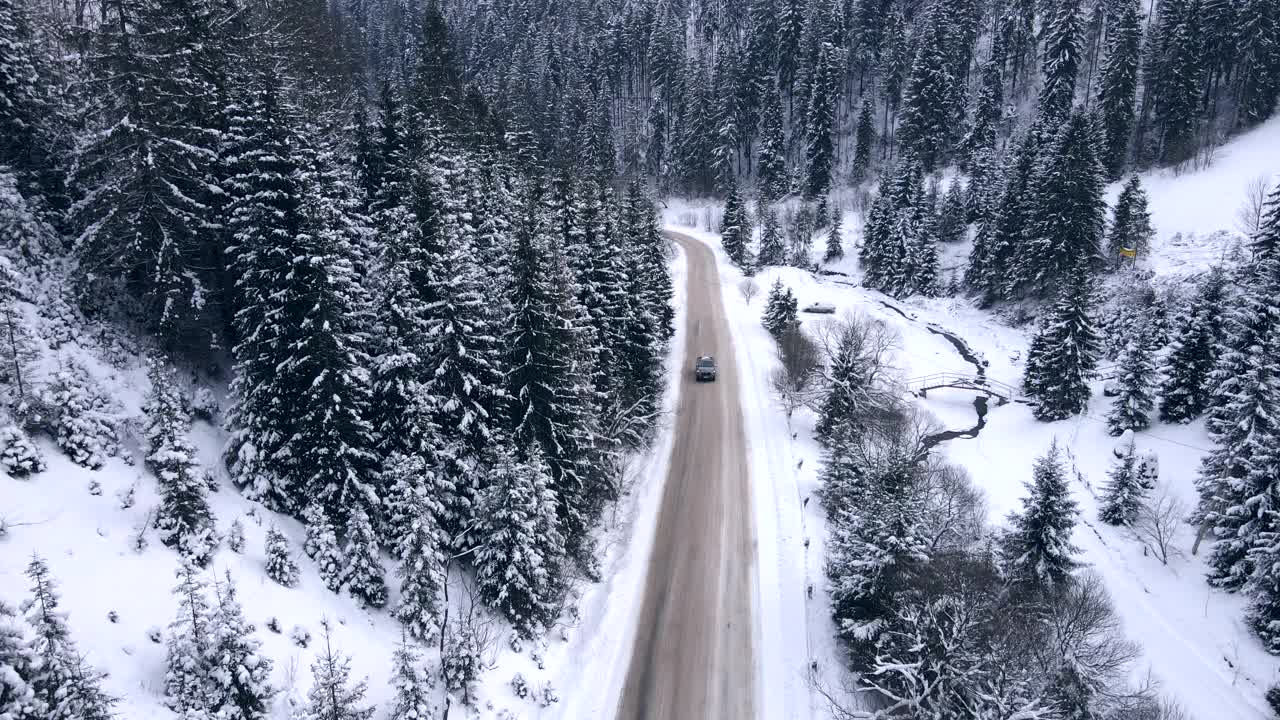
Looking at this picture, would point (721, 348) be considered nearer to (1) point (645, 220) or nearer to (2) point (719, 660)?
(1) point (645, 220)

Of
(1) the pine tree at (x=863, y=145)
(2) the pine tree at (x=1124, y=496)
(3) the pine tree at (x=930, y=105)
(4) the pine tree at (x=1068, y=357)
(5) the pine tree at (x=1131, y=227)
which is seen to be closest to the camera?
(2) the pine tree at (x=1124, y=496)

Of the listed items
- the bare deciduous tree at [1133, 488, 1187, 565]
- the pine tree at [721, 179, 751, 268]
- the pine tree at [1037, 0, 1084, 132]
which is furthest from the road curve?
the pine tree at [1037, 0, 1084, 132]

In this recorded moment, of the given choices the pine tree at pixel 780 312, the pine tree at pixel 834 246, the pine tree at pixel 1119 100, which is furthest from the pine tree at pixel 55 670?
the pine tree at pixel 1119 100

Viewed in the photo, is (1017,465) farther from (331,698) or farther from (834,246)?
(834,246)

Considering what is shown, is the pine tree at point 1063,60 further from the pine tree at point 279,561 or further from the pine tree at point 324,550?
the pine tree at point 279,561

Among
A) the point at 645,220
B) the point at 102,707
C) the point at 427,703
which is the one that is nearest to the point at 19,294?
the point at 102,707

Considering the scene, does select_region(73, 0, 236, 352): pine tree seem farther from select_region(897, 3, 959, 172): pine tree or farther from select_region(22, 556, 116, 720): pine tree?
select_region(897, 3, 959, 172): pine tree
